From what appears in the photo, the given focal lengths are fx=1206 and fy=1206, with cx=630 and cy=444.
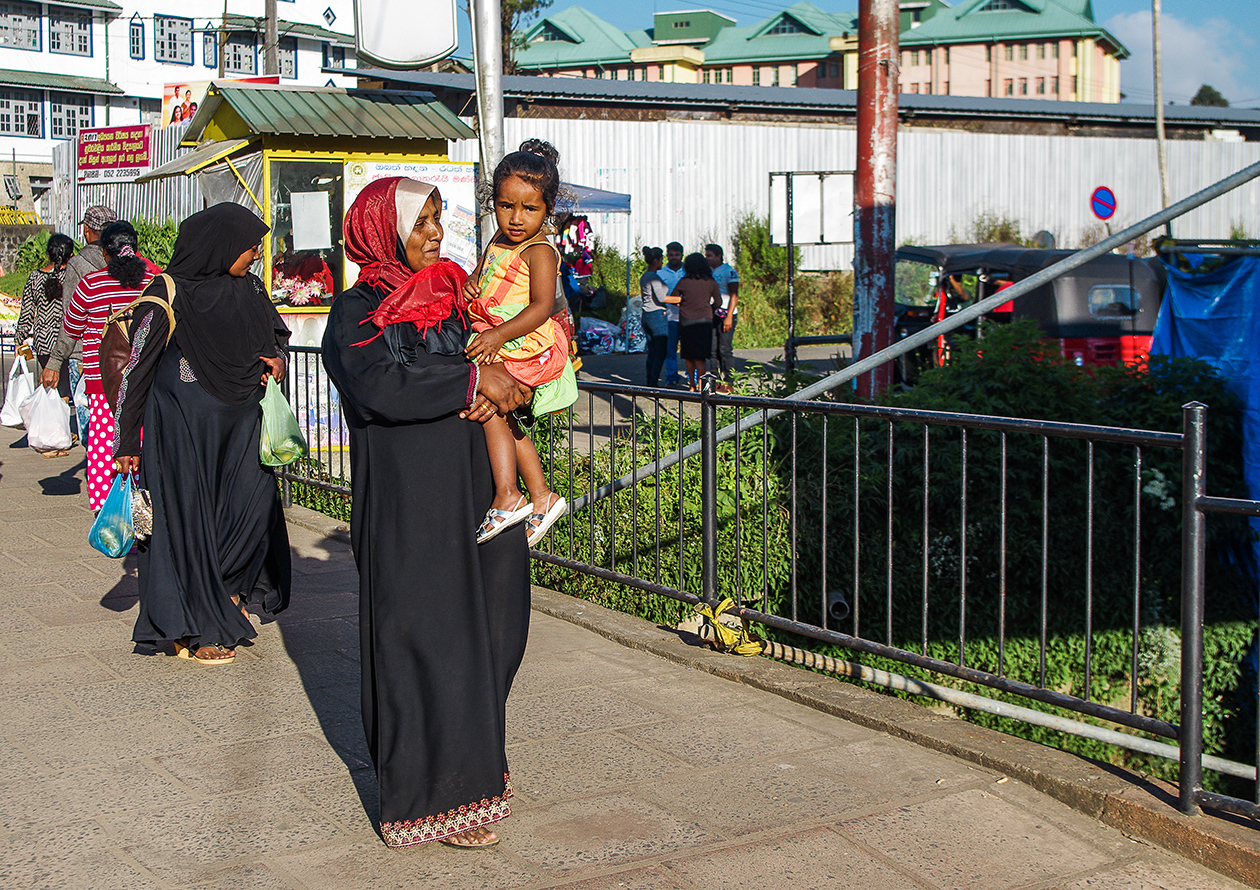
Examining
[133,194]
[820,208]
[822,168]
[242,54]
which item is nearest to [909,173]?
[822,168]

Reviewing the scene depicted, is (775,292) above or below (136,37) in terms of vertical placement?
below

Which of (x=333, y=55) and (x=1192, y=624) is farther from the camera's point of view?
(x=333, y=55)

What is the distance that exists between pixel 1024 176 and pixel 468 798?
1163 inches

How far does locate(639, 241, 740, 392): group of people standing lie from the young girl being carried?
9701 mm

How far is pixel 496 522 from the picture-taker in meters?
3.39

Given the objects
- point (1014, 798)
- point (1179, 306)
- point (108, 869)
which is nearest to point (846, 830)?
point (1014, 798)

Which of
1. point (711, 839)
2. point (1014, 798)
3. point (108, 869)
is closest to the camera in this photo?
point (108, 869)

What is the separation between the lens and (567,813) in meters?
3.62

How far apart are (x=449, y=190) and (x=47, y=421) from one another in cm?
396

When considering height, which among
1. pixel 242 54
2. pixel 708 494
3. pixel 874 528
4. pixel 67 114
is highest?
pixel 242 54

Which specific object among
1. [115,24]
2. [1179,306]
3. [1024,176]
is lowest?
[1179,306]

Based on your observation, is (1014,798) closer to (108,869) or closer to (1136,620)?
(1136,620)

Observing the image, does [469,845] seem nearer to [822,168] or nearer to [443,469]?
[443,469]

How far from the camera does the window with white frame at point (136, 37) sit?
5566 cm
